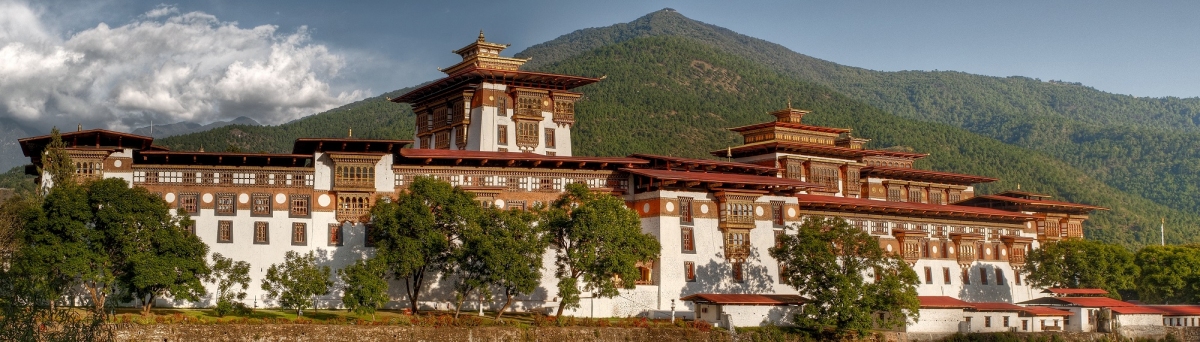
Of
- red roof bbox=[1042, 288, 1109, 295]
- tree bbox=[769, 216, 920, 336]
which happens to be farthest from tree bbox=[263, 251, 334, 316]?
red roof bbox=[1042, 288, 1109, 295]

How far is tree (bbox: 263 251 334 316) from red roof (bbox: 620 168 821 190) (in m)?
18.2

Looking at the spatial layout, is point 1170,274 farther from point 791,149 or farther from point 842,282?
point 842,282

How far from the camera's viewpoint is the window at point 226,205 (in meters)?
63.5

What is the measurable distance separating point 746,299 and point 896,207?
22.1m

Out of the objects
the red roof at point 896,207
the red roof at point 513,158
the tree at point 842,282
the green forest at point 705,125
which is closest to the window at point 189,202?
the red roof at point 513,158

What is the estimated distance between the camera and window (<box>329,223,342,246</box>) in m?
64.8

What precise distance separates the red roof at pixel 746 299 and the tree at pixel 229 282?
22.8 m

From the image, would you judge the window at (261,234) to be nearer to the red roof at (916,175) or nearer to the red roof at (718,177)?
the red roof at (718,177)

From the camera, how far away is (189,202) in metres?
63.1

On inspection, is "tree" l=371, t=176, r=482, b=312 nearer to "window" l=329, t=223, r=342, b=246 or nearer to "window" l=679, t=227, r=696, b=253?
"window" l=329, t=223, r=342, b=246

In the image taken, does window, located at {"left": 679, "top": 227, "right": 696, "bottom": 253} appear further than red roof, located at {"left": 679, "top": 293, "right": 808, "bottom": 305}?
Yes

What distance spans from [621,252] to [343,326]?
14324mm

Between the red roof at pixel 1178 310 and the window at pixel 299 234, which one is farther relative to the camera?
the red roof at pixel 1178 310

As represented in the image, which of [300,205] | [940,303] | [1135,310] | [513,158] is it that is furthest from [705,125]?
[300,205]
